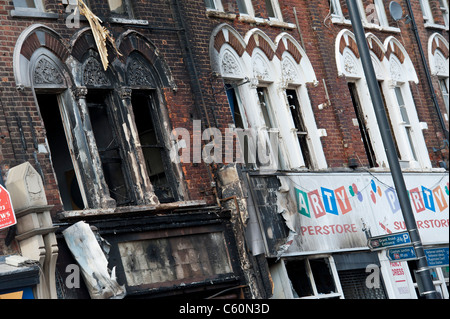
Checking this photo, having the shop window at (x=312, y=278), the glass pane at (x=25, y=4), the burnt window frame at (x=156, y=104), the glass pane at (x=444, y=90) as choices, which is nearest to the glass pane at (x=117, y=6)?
the burnt window frame at (x=156, y=104)

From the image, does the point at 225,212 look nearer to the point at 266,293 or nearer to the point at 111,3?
the point at 266,293

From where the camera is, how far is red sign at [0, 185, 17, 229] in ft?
45.3

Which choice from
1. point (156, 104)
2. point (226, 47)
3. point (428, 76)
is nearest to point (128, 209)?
point (156, 104)

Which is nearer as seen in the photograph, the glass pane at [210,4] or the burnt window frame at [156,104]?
the burnt window frame at [156,104]

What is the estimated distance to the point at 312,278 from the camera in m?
19.1

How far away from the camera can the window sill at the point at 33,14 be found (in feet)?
51.6

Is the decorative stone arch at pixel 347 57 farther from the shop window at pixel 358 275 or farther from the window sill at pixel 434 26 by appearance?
the shop window at pixel 358 275

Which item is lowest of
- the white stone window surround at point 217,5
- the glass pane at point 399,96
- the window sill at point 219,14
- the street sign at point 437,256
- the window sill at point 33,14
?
the street sign at point 437,256

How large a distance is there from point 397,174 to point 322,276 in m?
4.61

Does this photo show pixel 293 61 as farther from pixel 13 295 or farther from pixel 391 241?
pixel 13 295

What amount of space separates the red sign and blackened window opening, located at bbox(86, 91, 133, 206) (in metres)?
3.08

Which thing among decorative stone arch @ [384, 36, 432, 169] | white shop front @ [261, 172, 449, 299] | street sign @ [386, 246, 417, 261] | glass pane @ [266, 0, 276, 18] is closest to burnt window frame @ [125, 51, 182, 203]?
white shop front @ [261, 172, 449, 299]

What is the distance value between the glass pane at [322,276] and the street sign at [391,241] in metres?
3.17
